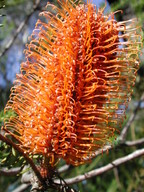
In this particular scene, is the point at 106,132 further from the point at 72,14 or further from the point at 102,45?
the point at 72,14

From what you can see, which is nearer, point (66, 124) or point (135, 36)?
point (66, 124)

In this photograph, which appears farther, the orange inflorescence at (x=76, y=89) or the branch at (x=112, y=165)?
the branch at (x=112, y=165)

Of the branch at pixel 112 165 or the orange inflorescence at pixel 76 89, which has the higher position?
the orange inflorescence at pixel 76 89

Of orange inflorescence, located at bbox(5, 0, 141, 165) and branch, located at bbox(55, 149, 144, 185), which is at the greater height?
orange inflorescence, located at bbox(5, 0, 141, 165)

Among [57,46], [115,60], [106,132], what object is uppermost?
[57,46]

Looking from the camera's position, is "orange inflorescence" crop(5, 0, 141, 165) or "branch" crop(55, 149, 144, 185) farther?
"branch" crop(55, 149, 144, 185)

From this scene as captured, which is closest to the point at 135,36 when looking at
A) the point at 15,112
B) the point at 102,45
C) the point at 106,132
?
the point at 102,45

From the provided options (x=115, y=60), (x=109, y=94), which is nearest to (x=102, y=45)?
(x=115, y=60)

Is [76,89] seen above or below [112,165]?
above

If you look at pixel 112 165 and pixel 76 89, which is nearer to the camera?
pixel 76 89

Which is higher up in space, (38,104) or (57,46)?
(57,46)

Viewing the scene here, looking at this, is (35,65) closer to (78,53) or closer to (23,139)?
(78,53)
